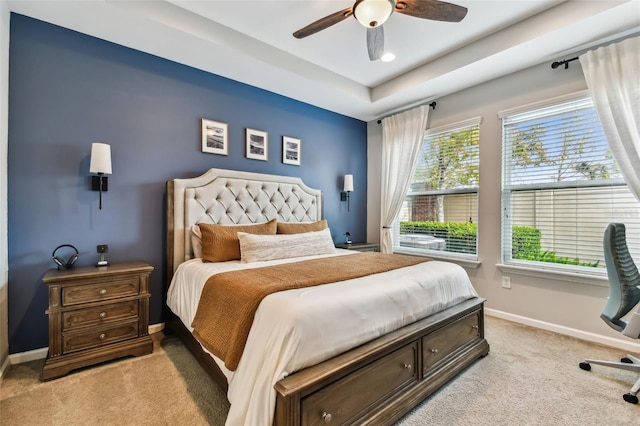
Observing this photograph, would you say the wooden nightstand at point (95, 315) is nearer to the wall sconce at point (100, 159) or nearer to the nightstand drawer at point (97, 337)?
the nightstand drawer at point (97, 337)

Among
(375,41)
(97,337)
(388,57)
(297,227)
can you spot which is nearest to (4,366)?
(97,337)

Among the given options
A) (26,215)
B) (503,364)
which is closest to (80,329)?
(26,215)

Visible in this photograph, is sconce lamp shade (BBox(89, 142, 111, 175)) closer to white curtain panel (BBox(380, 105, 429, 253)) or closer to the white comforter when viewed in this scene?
the white comforter

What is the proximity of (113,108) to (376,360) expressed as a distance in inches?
119

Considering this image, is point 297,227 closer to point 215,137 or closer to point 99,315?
point 215,137

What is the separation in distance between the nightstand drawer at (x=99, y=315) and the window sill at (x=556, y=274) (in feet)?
12.2

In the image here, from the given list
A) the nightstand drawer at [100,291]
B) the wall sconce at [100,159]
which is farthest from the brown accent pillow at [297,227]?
the wall sconce at [100,159]

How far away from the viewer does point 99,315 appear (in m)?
2.14

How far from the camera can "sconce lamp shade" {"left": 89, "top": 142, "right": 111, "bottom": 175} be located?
2330 mm

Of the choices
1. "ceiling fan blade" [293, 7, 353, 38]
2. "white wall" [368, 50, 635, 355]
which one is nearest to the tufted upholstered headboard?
"ceiling fan blade" [293, 7, 353, 38]

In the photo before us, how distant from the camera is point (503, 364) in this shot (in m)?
2.19

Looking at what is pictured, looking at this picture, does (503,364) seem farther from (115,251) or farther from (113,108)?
(113,108)

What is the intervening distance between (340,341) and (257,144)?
8.98ft

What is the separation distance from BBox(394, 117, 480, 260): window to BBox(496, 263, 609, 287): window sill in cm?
43
